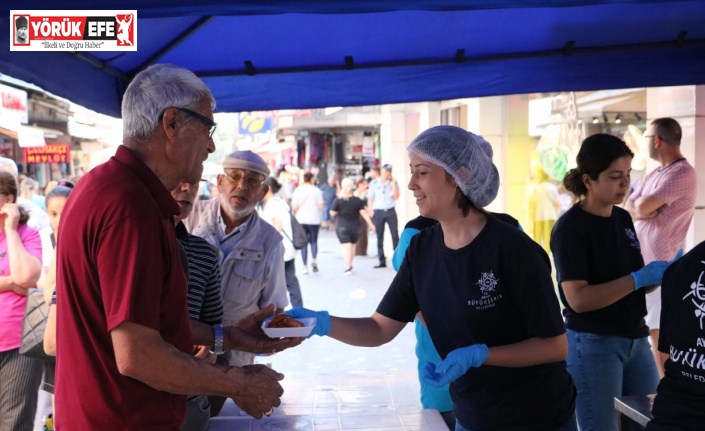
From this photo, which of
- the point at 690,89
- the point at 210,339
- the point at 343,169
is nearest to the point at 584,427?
the point at 210,339

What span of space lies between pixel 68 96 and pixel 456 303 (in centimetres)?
238

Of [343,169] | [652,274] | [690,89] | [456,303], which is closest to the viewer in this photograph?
[456,303]

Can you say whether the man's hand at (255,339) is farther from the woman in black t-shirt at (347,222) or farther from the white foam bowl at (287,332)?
the woman in black t-shirt at (347,222)

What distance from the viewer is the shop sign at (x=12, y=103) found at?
13.8m

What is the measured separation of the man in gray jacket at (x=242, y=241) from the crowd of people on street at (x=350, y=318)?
11 millimetres

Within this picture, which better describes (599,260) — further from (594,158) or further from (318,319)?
(318,319)

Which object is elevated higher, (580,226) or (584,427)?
(580,226)

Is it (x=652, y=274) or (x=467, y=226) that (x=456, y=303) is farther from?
(x=652, y=274)

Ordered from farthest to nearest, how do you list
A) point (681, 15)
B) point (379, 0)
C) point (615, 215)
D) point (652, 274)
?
point (681, 15)
point (615, 215)
point (652, 274)
point (379, 0)

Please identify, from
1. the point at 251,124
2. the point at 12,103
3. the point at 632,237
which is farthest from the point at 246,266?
the point at 251,124

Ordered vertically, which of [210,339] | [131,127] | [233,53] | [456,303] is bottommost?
[210,339]

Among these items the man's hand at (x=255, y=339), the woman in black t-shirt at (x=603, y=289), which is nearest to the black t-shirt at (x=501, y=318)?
the man's hand at (x=255, y=339)

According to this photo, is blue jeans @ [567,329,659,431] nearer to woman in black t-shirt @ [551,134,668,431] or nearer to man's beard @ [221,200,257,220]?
woman in black t-shirt @ [551,134,668,431]

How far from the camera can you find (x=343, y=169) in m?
33.2
